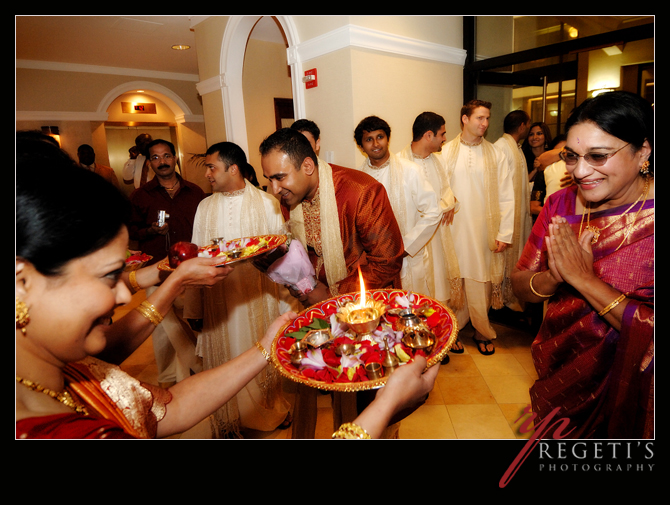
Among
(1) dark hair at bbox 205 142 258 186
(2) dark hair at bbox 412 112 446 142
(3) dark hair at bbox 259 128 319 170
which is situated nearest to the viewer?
(3) dark hair at bbox 259 128 319 170

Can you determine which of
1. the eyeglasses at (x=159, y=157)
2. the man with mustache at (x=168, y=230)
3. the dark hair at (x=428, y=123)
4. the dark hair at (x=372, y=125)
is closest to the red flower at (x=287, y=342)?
the man with mustache at (x=168, y=230)

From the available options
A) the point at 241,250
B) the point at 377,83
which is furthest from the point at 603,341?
the point at 377,83

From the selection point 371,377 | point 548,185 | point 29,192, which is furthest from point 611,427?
point 548,185

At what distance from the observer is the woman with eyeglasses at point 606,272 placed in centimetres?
137

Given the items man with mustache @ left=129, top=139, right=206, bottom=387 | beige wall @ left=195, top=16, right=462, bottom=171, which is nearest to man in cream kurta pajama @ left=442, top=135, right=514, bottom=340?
beige wall @ left=195, top=16, right=462, bottom=171

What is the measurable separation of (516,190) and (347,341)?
3.31 metres

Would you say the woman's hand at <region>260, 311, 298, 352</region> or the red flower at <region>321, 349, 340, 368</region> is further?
the woman's hand at <region>260, 311, 298, 352</region>

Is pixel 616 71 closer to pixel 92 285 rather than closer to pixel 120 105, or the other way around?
pixel 92 285

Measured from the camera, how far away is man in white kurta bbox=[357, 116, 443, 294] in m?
3.32

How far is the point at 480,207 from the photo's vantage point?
3.79 metres

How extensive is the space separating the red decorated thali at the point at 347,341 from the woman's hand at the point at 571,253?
46cm

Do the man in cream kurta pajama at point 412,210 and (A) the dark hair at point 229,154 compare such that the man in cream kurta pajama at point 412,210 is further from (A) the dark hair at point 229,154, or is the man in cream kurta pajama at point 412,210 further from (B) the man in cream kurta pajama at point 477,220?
(A) the dark hair at point 229,154

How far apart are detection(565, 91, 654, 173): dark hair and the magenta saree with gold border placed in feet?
0.86

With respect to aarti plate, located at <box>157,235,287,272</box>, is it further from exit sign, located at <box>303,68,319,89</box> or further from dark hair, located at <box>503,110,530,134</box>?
dark hair, located at <box>503,110,530,134</box>
